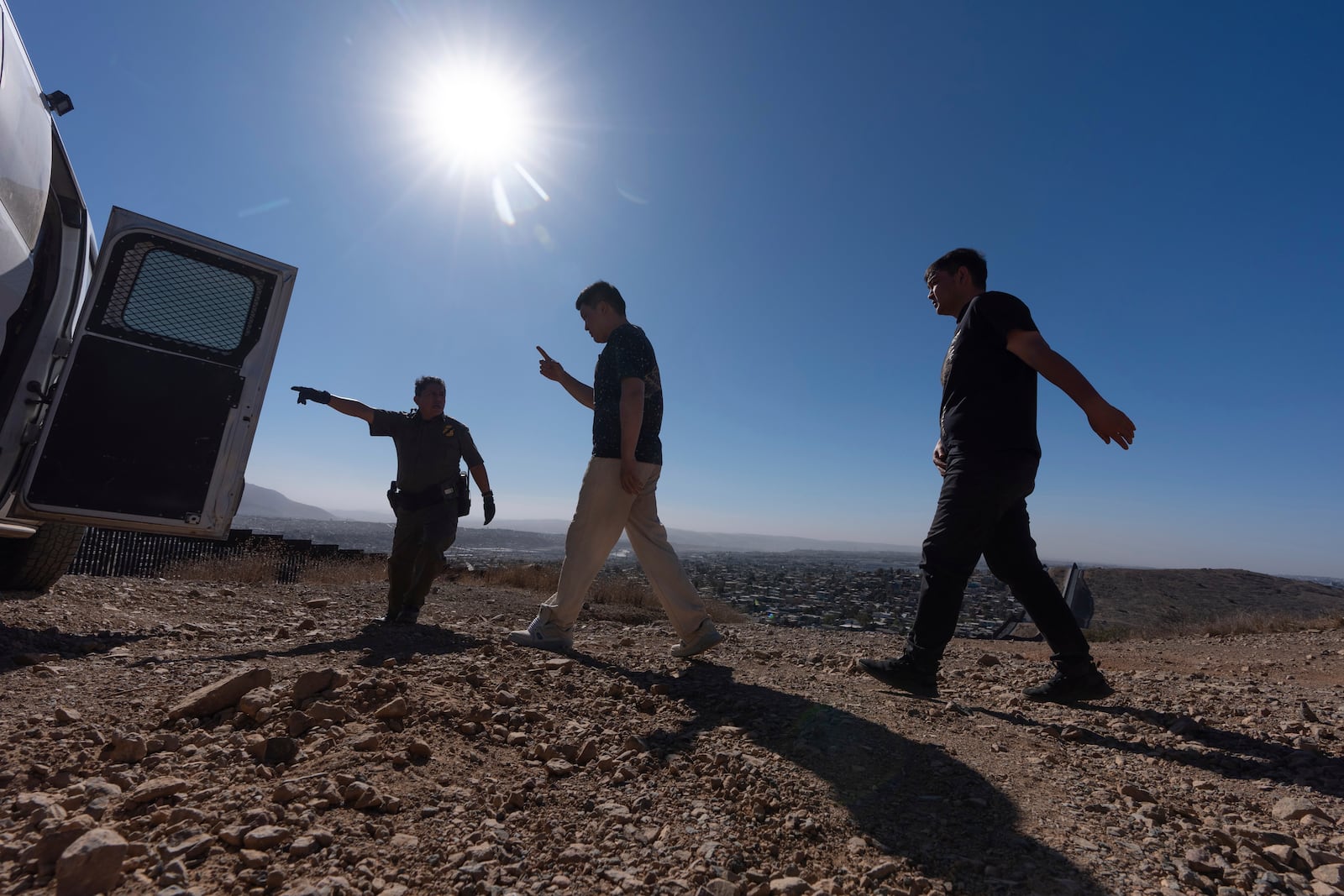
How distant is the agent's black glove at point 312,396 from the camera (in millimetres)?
4184

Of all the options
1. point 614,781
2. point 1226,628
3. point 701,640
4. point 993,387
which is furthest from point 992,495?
point 1226,628

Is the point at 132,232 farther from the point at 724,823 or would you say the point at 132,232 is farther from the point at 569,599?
the point at 724,823

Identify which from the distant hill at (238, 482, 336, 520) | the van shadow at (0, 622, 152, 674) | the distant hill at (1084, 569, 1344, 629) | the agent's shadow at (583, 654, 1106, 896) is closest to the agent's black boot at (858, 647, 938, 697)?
the agent's shadow at (583, 654, 1106, 896)

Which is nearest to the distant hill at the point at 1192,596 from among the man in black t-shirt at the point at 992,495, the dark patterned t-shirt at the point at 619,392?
the man in black t-shirt at the point at 992,495

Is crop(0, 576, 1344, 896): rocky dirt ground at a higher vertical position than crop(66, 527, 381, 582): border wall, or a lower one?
lower

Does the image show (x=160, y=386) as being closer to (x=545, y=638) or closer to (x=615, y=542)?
(x=545, y=638)

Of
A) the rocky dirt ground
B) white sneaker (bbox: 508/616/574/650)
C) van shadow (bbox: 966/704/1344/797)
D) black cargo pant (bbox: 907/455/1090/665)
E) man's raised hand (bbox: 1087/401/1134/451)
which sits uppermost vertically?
man's raised hand (bbox: 1087/401/1134/451)

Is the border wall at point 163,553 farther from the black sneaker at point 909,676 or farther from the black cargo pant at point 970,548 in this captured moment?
the black cargo pant at point 970,548

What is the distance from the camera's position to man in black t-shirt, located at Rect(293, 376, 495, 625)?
14.6 ft

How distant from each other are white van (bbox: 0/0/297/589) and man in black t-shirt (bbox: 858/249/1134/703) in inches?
137

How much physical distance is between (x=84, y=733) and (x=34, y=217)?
2388 mm

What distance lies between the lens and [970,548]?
2.55 metres

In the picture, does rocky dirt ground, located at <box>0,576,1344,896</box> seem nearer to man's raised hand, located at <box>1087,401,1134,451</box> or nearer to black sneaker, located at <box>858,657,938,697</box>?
black sneaker, located at <box>858,657,938,697</box>

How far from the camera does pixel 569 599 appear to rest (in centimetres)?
330
